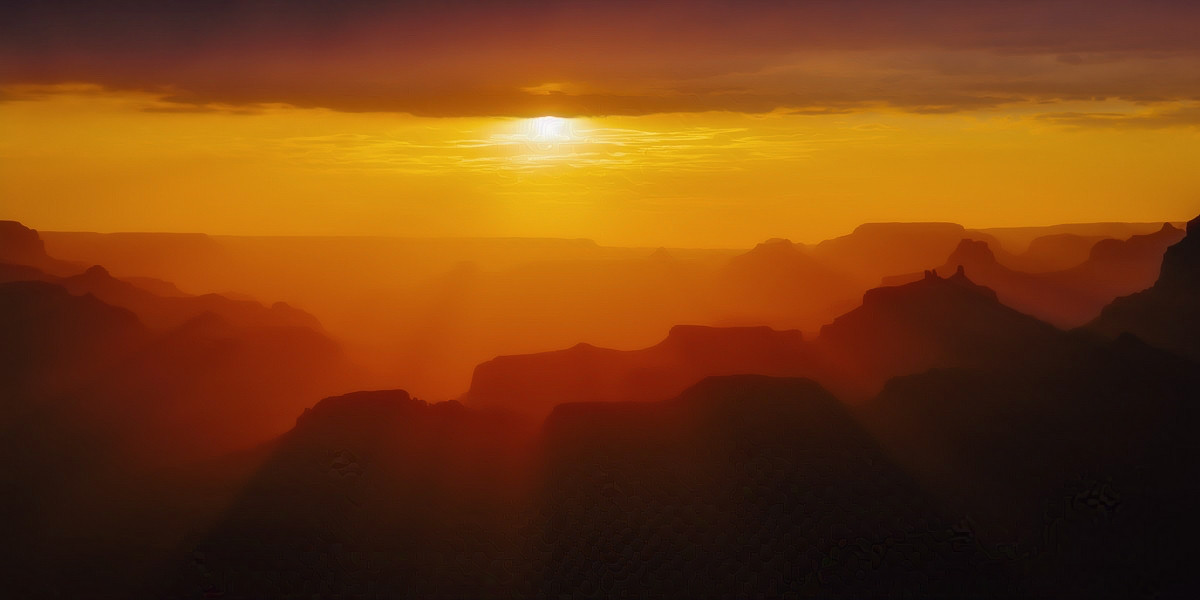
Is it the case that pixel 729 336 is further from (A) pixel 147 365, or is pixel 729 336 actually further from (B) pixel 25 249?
(B) pixel 25 249

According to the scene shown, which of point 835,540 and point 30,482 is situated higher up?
point 835,540

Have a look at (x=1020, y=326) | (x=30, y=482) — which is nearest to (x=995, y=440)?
(x=1020, y=326)

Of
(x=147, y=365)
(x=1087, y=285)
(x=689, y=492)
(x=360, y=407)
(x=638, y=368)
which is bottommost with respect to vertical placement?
(x=147, y=365)

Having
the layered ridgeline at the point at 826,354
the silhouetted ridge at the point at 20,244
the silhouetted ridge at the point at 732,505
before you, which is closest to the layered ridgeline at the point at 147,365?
the silhouetted ridge at the point at 20,244

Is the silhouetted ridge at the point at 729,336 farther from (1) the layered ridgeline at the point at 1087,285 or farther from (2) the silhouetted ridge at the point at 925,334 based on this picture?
(1) the layered ridgeline at the point at 1087,285

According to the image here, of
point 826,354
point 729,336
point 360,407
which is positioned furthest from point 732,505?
point 826,354

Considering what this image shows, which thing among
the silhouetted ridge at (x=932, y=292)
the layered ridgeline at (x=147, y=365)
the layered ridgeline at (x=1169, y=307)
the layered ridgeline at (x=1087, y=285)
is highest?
the layered ridgeline at (x=1169, y=307)

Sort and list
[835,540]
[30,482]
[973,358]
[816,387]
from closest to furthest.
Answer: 1. [835,540]
2. [816,387]
3. [30,482]
4. [973,358]

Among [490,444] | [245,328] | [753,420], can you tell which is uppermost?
[753,420]

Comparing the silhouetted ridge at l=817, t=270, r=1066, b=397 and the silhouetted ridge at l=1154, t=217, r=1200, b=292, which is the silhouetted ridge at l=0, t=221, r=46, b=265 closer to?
→ the silhouetted ridge at l=817, t=270, r=1066, b=397

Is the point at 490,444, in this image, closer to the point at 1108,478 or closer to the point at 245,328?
the point at 1108,478

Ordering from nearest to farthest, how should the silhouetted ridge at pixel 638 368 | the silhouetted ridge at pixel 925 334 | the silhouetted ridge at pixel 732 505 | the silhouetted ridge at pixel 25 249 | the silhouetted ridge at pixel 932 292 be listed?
the silhouetted ridge at pixel 732 505, the silhouetted ridge at pixel 925 334, the silhouetted ridge at pixel 638 368, the silhouetted ridge at pixel 932 292, the silhouetted ridge at pixel 25 249
